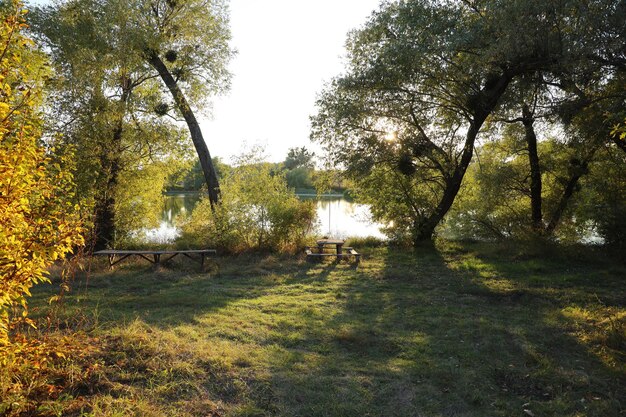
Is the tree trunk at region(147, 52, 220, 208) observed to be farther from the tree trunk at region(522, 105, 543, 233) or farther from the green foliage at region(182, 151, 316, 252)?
the tree trunk at region(522, 105, 543, 233)

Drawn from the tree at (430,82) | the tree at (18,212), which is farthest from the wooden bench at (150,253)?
the tree at (18,212)

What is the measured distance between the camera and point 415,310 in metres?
7.33

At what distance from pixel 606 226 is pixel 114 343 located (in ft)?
41.3

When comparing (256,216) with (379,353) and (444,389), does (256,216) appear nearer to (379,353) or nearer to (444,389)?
(379,353)

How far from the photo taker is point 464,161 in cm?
1362

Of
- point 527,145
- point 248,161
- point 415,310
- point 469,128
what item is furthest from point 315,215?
point 527,145

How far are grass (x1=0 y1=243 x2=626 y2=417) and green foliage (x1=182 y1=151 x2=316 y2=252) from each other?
114 inches

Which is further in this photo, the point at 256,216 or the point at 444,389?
the point at 256,216

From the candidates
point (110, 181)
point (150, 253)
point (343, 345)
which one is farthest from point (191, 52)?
point (343, 345)

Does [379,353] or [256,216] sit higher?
[256,216]

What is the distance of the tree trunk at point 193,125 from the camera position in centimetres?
1430

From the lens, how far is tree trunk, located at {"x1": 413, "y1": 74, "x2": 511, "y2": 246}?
11969 millimetres

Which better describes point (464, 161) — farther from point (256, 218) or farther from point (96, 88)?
point (96, 88)

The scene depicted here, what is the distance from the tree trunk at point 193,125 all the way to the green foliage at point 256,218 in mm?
1145
